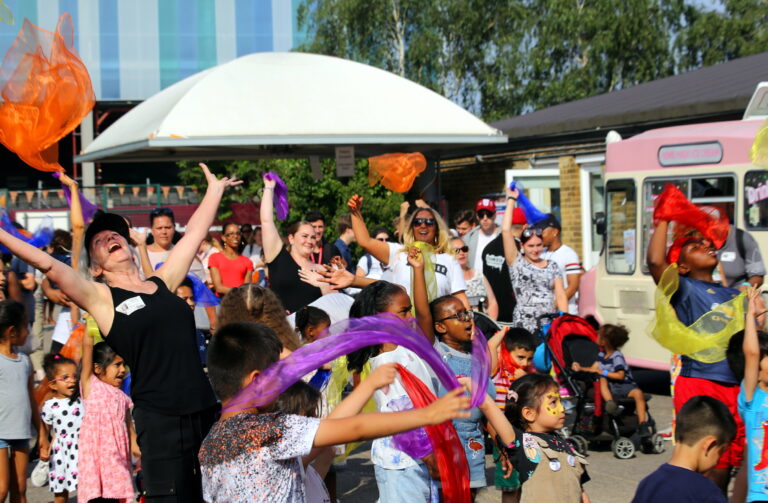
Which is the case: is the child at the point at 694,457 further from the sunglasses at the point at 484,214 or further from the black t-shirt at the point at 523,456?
the sunglasses at the point at 484,214

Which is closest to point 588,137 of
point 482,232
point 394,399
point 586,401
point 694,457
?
point 482,232

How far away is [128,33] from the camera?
34.1 meters

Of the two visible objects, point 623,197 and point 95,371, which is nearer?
point 95,371

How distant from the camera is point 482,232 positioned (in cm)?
1026

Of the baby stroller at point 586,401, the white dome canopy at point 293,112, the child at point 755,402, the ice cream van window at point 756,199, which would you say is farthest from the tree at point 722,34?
the child at point 755,402

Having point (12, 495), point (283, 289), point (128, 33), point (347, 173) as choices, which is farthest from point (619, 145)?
point (128, 33)

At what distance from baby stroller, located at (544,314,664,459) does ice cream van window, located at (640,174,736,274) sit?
2.02 metres

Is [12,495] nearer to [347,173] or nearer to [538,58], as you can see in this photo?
[347,173]

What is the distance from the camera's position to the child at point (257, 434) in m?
2.95

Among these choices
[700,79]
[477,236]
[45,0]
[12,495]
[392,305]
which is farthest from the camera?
[45,0]

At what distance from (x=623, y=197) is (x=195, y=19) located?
25.5 m

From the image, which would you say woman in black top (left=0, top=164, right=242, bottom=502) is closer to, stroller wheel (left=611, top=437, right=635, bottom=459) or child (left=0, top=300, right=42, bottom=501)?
child (left=0, top=300, right=42, bottom=501)

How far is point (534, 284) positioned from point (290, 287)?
248 centimetres

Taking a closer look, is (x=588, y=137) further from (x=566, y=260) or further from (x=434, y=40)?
(x=434, y=40)
